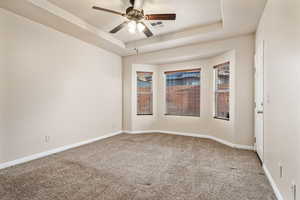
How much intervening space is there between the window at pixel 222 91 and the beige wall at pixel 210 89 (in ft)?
0.59

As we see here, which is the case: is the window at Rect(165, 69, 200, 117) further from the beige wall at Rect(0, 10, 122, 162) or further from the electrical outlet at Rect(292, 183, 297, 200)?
the electrical outlet at Rect(292, 183, 297, 200)

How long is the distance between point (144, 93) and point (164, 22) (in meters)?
2.65

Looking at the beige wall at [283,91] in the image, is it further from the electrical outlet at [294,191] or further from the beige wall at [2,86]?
the beige wall at [2,86]

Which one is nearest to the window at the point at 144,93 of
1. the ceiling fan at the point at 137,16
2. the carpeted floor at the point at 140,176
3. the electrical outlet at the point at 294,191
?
the carpeted floor at the point at 140,176

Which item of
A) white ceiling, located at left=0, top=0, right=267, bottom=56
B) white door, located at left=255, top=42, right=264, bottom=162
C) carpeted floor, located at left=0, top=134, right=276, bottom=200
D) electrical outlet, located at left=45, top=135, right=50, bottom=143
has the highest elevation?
white ceiling, located at left=0, top=0, right=267, bottom=56

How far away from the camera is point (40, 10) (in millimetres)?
2588

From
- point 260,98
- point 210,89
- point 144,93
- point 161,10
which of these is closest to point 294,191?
point 260,98

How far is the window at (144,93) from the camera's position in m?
5.40

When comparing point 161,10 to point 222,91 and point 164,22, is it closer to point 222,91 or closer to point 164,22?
point 164,22

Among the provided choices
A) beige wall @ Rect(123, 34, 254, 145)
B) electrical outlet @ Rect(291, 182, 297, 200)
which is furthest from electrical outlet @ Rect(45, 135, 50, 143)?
electrical outlet @ Rect(291, 182, 297, 200)

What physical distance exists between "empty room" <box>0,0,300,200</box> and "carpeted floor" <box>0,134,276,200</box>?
0.06 feet

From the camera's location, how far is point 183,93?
5070 mm

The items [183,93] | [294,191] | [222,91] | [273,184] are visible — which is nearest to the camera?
[294,191]

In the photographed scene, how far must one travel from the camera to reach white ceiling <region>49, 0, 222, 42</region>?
2652 mm
